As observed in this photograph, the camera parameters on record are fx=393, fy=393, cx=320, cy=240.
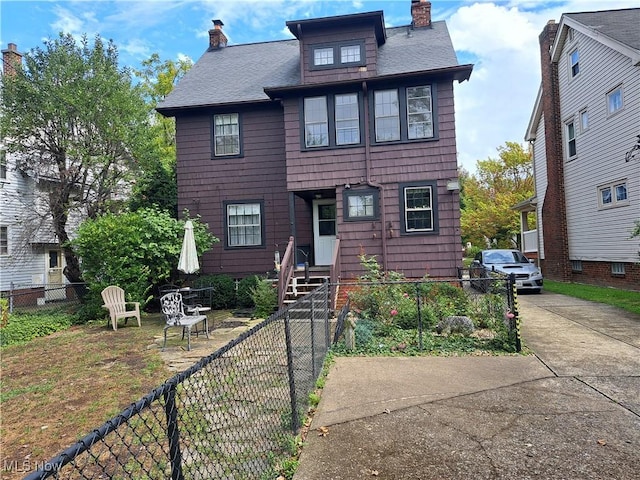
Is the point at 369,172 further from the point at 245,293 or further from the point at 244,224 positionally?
the point at 245,293

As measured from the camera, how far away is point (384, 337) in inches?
260

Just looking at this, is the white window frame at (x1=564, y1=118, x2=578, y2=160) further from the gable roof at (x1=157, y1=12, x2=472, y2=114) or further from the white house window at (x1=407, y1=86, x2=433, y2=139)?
the white house window at (x1=407, y1=86, x2=433, y2=139)

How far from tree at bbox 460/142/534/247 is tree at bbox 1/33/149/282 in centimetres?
2053

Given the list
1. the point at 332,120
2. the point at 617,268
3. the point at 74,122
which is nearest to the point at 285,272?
the point at 332,120

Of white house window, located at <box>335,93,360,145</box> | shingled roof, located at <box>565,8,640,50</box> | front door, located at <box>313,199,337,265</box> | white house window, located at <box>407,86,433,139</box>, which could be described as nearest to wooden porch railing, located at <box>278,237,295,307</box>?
front door, located at <box>313,199,337,265</box>

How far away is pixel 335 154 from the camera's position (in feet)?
35.8

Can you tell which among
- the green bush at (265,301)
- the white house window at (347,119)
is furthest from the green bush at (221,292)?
the white house window at (347,119)

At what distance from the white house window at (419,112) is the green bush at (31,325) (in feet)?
32.7

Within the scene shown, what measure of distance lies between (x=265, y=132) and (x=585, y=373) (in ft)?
34.0

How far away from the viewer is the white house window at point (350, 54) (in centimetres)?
1122

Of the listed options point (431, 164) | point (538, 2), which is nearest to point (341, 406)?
point (431, 164)

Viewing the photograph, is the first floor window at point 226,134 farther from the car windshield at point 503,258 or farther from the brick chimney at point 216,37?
the car windshield at point 503,258

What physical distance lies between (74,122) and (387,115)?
10.4 meters

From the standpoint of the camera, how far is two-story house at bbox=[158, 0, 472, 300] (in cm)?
1050
